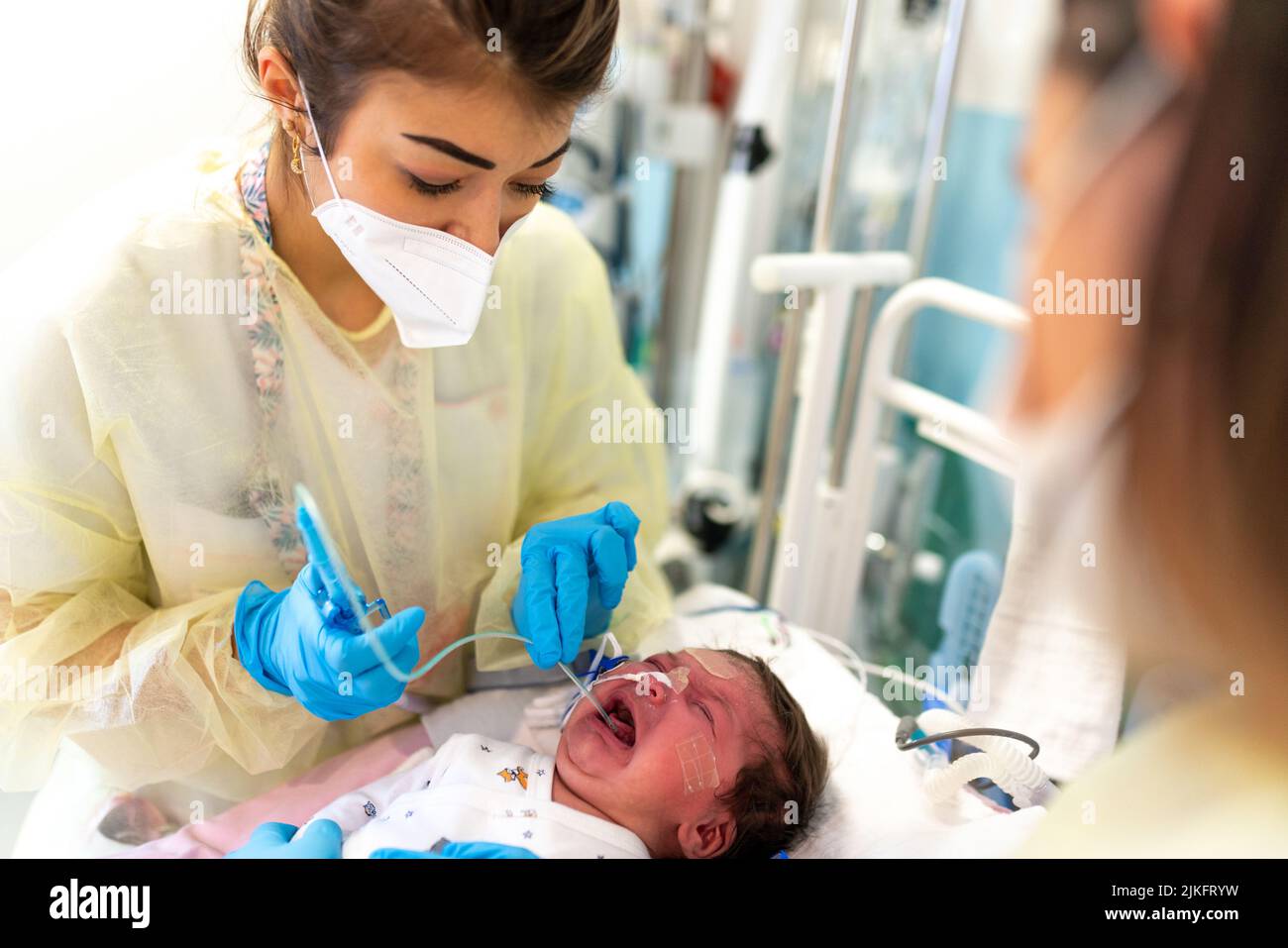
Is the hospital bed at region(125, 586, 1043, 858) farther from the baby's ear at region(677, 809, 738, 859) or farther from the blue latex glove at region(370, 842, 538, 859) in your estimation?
the blue latex glove at region(370, 842, 538, 859)

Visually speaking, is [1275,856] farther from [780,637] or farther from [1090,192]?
[780,637]

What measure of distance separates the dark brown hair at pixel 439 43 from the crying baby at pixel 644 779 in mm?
821

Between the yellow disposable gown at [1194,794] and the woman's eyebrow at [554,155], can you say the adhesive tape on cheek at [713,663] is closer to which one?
the yellow disposable gown at [1194,794]

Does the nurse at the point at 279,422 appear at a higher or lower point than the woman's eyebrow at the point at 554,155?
lower

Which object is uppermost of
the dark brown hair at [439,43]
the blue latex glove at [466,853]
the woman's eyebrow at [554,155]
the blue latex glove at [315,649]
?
the dark brown hair at [439,43]

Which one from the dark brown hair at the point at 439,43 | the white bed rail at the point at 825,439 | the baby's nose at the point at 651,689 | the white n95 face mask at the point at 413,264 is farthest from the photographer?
the white bed rail at the point at 825,439

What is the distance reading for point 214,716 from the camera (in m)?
1.23

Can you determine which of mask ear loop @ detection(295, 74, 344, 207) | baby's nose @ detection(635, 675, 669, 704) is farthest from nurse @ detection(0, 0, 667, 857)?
baby's nose @ detection(635, 675, 669, 704)

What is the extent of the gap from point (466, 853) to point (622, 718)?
0.38 metres

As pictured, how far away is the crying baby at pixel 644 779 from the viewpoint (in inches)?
50.0

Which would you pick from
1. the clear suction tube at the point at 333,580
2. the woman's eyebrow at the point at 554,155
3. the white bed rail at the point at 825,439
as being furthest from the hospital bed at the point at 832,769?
the woman's eyebrow at the point at 554,155

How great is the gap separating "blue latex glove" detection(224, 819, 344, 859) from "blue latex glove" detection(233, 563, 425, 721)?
5.4 inches

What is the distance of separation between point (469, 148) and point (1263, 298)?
2.61ft
